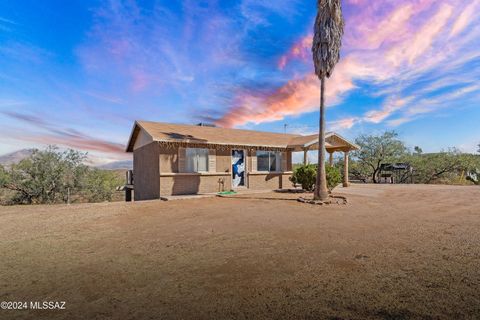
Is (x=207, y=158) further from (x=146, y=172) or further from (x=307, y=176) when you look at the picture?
(x=307, y=176)

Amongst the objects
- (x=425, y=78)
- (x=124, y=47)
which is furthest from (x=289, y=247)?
(x=425, y=78)

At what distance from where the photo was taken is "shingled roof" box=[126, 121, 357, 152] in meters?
13.8

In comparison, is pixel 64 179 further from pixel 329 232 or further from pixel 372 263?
pixel 372 263

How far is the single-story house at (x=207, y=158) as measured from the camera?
44.8 feet

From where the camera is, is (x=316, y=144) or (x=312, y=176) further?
(x=316, y=144)

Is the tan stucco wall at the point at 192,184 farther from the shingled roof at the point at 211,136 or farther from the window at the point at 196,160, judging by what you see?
the shingled roof at the point at 211,136

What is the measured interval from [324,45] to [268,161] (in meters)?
8.26

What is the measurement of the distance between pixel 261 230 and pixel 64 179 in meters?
17.2

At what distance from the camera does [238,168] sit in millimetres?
16328

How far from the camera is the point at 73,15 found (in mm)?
12617

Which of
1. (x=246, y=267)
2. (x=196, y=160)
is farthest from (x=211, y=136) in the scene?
(x=246, y=267)

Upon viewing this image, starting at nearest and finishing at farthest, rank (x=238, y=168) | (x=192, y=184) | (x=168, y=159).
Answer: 1. (x=168, y=159)
2. (x=192, y=184)
3. (x=238, y=168)

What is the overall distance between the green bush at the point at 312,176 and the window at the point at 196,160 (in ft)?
19.6

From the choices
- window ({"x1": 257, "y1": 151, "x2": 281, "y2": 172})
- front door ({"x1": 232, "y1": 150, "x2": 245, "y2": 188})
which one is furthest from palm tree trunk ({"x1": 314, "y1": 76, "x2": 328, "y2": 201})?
front door ({"x1": 232, "y1": 150, "x2": 245, "y2": 188})
